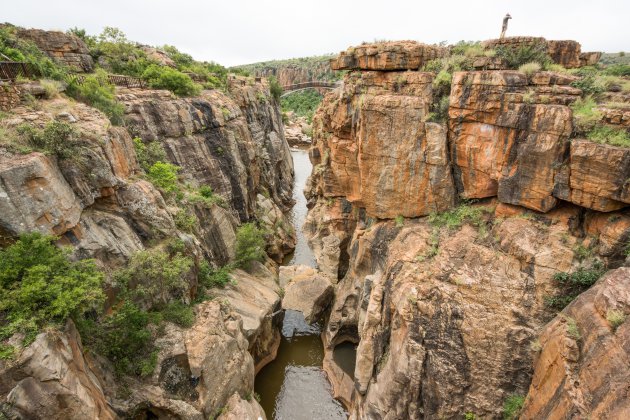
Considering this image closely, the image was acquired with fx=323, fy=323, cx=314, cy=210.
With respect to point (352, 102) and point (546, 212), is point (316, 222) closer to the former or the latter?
point (352, 102)

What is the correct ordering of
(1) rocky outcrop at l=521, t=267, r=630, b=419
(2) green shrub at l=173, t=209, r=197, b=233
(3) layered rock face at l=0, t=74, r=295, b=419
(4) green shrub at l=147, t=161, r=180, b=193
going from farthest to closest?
(4) green shrub at l=147, t=161, r=180, b=193
(2) green shrub at l=173, t=209, r=197, b=233
(3) layered rock face at l=0, t=74, r=295, b=419
(1) rocky outcrop at l=521, t=267, r=630, b=419

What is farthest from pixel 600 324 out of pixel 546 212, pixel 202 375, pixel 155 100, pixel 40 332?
pixel 155 100

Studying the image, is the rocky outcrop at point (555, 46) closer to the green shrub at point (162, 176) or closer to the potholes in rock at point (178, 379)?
the green shrub at point (162, 176)

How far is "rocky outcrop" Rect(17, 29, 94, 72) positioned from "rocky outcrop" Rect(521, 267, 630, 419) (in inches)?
1068

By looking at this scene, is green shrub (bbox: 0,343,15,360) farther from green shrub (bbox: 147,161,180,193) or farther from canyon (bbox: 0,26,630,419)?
green shrub (bbox: 147,161,180,193)

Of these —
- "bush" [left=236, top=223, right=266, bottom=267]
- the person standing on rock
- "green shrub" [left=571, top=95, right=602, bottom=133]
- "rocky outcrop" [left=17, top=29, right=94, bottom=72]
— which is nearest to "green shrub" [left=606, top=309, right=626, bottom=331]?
"green shrub" [left=571, top=95, right=602, bottom=133]

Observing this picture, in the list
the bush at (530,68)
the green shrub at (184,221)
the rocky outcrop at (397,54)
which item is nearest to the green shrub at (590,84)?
the bush at (530,68)

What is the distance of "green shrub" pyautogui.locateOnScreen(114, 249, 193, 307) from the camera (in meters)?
12.4

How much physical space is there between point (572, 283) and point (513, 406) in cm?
456

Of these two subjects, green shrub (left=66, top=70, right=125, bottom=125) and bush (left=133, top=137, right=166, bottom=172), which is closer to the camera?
green shrub (left=66, top=70, right=125, bottom=125)

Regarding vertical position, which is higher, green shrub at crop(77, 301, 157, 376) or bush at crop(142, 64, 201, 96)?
bush at crop(142, 64, 201, 96)

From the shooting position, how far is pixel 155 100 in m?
20.6

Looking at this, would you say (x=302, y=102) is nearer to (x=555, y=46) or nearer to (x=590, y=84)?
(x=555, y=46)

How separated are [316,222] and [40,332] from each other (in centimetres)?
1866
